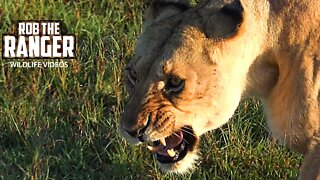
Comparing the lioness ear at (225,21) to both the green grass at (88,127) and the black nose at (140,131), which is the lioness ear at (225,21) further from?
the green grass at (88,127)

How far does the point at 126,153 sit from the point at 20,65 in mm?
892

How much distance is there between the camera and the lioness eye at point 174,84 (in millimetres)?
3111

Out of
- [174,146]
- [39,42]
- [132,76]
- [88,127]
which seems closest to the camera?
[132,76]

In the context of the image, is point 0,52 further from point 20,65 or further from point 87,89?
point 87,89

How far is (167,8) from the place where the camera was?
3365mm

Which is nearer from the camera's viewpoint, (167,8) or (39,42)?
(167,8)

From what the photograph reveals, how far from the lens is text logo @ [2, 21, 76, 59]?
473 centimetres

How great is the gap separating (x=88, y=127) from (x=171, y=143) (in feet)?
3.23

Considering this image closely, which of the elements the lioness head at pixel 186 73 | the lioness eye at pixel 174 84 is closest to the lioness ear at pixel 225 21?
the lioness head at pixel 186 73

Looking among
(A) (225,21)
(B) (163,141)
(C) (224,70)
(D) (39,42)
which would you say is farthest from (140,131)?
(D) (39,42)

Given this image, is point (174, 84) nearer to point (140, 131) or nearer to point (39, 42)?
point (140, 131)

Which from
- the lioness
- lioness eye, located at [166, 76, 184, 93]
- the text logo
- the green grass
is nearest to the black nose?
the lioness

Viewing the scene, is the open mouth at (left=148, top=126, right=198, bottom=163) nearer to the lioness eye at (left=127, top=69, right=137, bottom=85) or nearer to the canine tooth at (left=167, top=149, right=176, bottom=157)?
the canine tooth at (left=167, top=149, right=176, bottom=157)

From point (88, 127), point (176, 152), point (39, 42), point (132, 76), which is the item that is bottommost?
point (88, 127)
